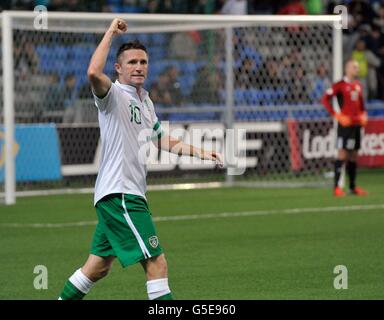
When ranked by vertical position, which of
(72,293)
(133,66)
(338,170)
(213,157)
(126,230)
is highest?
(133,66)

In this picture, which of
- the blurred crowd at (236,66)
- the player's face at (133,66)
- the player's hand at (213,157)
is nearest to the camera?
the player's face at (133,66)

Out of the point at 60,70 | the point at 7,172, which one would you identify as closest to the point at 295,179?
the point at 60,70

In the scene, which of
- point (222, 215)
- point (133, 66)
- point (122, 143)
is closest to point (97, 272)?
point (122, 143)

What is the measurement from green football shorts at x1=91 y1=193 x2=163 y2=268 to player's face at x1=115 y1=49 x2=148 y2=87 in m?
0.81

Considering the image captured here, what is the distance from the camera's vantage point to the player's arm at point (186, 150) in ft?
27.0

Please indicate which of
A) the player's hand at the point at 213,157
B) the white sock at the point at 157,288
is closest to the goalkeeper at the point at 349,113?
the player's hand at the point at 213,157

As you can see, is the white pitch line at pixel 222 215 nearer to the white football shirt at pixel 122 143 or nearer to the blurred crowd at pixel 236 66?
the blurred crowd at pixel 236 66

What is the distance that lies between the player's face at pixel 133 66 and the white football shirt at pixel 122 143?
0.25ft

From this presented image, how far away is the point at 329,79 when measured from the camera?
76.7 feet

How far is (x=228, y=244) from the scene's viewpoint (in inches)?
516

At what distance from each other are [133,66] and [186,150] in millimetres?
798

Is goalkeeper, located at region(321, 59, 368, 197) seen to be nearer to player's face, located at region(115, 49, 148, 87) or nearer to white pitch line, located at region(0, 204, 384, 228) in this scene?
white pitch line, located at region(0, 204, 384, 228)

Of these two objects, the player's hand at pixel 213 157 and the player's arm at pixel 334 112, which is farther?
the player's arm at pixel 334 112

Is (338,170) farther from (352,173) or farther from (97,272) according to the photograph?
(97,272)
